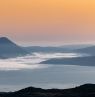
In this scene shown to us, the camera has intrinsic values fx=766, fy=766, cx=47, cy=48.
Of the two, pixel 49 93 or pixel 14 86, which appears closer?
pixel 49 93

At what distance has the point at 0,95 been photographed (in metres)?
122

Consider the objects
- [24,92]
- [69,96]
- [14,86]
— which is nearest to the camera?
[69,96]

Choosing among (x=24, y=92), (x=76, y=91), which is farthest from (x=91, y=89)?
(x=24, y=92)

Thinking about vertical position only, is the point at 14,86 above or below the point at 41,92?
above

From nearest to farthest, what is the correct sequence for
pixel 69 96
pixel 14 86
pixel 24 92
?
1. pixel 69 96
2. pixel 24 92
3. pixel 14 86

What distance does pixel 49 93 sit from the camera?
4783 inches

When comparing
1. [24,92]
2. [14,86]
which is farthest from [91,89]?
[14,86]

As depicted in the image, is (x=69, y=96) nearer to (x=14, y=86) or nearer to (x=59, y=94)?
(x=59, y=94)

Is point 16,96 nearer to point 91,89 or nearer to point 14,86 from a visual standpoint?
point 91,89

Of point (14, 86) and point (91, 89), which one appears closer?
point (91, 89)

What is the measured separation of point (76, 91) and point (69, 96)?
→ 8.68m

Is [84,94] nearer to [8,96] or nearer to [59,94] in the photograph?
[59,94]

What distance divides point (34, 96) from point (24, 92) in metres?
7.46

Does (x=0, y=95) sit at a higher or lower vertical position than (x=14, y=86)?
lower
